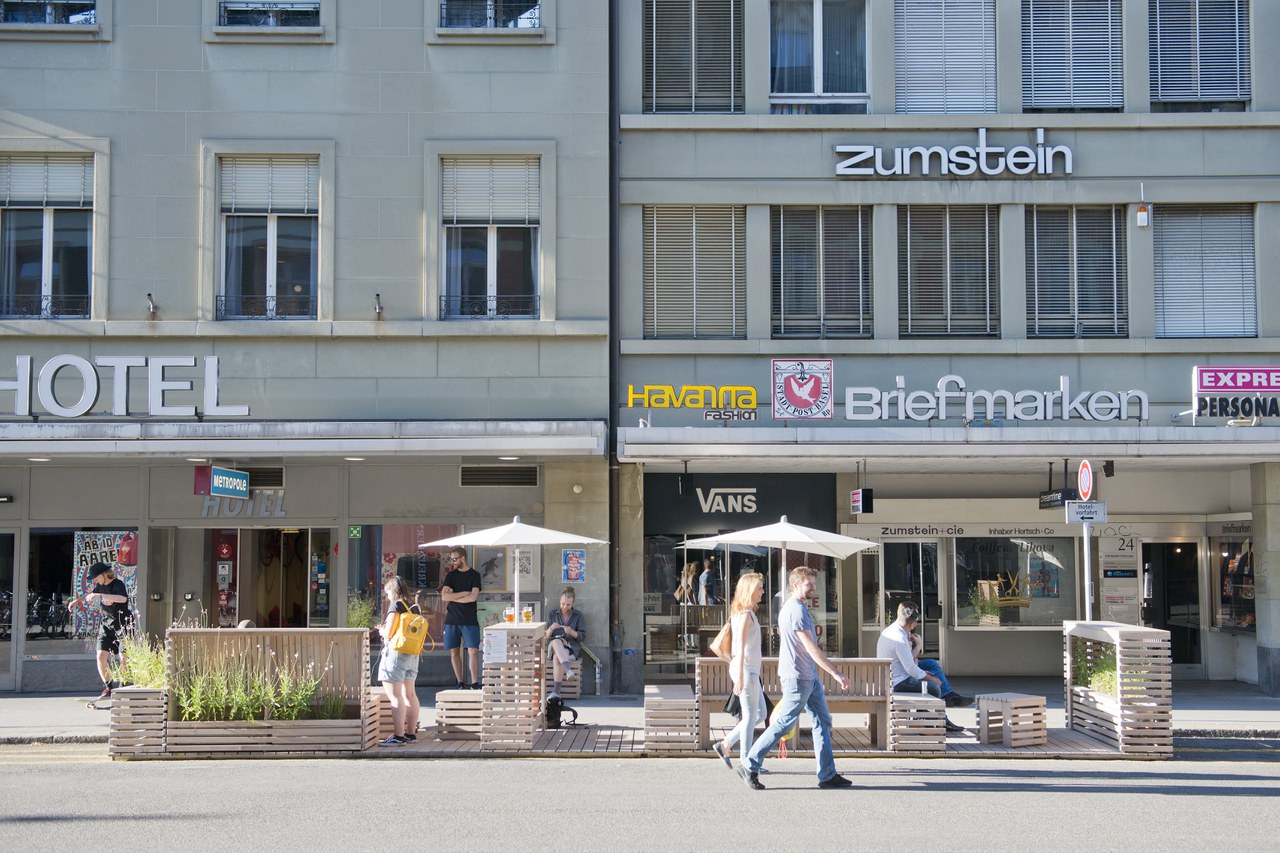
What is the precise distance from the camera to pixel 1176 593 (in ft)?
64.8

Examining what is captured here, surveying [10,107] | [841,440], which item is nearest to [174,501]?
[10,107]

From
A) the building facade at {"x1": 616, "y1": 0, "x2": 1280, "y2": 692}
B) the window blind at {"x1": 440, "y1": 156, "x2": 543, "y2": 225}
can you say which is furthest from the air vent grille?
the window blind at {"x1": 440, "y1": 156, "x2": 543, "y2": 225}

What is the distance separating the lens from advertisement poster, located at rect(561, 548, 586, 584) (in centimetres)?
1741

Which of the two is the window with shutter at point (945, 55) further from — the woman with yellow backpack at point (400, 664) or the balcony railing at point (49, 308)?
the balcony railing at point (49, 308)

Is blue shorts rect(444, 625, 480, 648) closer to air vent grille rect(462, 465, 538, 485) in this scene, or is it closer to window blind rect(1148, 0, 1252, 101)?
air vent grille rect(462, 465, 538, 485)

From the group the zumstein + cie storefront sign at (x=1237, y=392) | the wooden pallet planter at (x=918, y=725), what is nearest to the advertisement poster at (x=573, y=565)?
the wooden pallet planter at (x=918, y=725)

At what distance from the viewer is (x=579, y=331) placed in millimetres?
17062

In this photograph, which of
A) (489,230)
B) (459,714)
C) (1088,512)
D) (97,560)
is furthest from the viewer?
(97,560)

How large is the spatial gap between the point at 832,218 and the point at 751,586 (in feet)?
28.5

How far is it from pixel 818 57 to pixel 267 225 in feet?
25.8

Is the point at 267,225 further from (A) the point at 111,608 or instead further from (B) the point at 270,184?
(A) the point at 111,608

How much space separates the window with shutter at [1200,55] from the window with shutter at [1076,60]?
54cm

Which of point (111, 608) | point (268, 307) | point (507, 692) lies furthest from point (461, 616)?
point (268, 307)

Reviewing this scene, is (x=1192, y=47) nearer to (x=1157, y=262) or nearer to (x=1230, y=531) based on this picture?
(x=1157, y=262)
